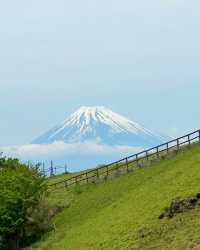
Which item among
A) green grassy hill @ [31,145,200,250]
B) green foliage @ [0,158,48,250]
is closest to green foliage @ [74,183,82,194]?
green grassy hill @ [31,145,200,250]

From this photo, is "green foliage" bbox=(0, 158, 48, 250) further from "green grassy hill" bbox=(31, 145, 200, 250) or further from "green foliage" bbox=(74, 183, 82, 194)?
"green foliage" bbox=(74, 183, 82, 194)

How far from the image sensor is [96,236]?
47.4 m

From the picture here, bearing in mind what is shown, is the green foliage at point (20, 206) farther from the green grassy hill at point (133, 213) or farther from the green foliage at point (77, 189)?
the green foliage at point (77, 189)

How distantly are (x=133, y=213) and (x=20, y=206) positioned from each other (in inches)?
590

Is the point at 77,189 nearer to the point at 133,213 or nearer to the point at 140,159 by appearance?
the point at 140,159

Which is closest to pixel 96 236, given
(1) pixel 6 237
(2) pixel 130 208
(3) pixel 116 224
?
(3) pixel 116 224

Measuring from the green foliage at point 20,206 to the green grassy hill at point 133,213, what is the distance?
2.48 m

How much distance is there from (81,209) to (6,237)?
7.98m

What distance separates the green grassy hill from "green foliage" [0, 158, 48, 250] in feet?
8.13

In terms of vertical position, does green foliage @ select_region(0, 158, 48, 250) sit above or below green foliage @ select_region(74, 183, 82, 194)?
below

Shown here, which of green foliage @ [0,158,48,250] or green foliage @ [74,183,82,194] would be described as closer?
green foliage @ [0,158,48,250]

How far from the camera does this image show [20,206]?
197 feet

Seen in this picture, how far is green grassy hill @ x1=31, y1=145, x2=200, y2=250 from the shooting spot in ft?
131

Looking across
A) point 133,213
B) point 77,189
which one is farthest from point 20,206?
point 133,213
